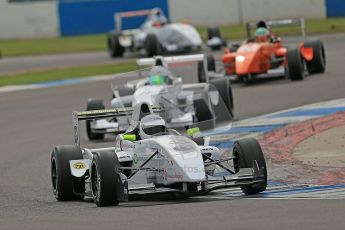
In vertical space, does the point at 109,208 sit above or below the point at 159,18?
below

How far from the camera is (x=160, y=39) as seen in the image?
41156 mm

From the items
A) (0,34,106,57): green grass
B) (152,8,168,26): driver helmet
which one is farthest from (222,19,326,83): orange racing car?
(0,34,106,57): green grass

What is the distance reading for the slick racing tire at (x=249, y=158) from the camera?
12828mm

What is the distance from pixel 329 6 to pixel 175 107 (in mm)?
33104

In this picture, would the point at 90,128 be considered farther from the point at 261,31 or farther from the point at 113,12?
the point at 113,12

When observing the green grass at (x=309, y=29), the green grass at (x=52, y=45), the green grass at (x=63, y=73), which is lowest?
the green grass at (x=63, y=73)

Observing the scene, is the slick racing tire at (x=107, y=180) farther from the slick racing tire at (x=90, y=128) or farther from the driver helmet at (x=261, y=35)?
the driver helmet at (x=261, y=35)

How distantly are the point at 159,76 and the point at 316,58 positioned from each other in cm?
871

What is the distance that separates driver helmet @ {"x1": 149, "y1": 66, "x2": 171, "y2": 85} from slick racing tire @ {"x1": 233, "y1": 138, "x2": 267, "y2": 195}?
7662 millimetres

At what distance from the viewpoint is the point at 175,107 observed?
63.5 feet

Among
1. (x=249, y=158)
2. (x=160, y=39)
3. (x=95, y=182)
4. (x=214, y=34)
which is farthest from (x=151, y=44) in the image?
(x=249, y=158)

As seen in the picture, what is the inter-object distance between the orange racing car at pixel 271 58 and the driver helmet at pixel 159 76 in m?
6.47

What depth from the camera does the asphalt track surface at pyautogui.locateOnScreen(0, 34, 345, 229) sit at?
10680mm

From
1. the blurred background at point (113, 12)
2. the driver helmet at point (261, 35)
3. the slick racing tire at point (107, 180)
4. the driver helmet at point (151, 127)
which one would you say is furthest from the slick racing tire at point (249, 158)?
the blurred background at point (113, 12)
